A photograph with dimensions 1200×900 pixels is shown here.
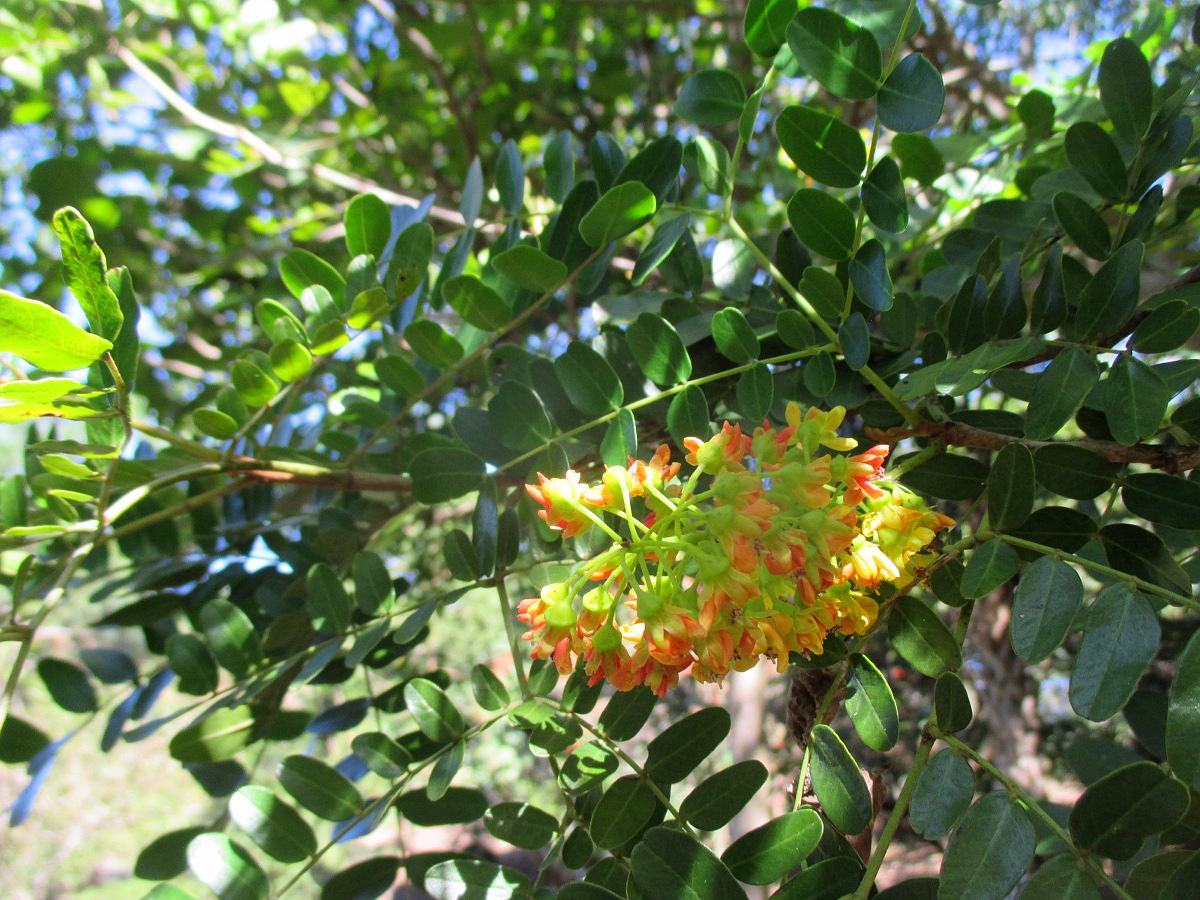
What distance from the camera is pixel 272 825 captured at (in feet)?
2.53

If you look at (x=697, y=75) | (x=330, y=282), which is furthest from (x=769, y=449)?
(x=330, y=282)

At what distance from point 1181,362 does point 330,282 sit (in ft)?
2.53

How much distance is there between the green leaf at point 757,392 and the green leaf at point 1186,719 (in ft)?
1.11

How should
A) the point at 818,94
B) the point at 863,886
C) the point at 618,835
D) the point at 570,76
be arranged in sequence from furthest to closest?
the point at 570,76 → the point at 818,94 → the point at 618,835 → the point at 863,886

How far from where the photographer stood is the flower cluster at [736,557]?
56 cm

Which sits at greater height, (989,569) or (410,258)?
(410,258)

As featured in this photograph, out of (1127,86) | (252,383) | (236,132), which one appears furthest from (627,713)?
(236,132)

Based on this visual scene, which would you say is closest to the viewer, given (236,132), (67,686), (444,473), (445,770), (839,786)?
A: (839,786)

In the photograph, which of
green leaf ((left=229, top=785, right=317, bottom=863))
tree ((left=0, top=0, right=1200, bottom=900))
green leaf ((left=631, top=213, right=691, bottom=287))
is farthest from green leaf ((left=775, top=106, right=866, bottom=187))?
green leaf ((left=229, top=785, right=317, bottom=863))

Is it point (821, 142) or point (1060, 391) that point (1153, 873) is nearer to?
point (1060, 391)

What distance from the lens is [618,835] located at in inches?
26.8

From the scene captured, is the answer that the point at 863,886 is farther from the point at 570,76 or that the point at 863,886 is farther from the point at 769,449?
the point at 570,76

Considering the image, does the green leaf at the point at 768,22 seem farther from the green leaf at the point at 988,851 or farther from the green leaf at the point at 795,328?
the green leaf at the point at 988,851

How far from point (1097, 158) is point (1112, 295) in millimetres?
179
